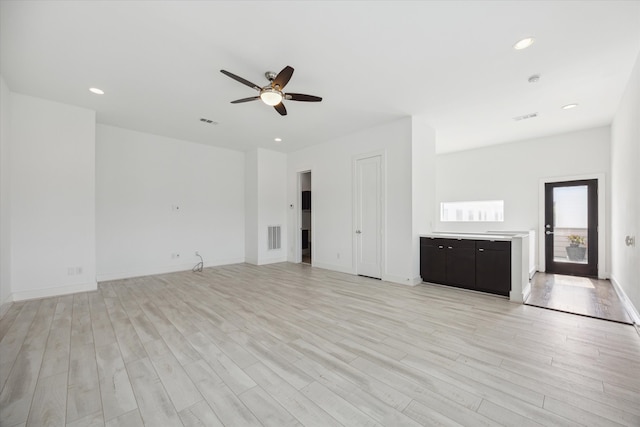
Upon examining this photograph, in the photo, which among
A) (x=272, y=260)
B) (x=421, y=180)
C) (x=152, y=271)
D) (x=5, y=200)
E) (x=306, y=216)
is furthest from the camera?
(x=306, y=216)

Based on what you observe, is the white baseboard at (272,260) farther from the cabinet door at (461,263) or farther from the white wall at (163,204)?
the cabinet door at (461,263)

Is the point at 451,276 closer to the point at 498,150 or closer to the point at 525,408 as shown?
the point at 525,408

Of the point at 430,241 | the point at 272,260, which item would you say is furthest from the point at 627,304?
the point at 272,260

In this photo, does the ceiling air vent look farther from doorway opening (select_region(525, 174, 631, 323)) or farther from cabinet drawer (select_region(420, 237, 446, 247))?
cabinet drawer (select_region(420, 237, 446, 247))

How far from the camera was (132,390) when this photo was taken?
5.99ft

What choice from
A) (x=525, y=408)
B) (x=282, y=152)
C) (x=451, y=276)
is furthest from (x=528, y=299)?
(x=282, y=152)

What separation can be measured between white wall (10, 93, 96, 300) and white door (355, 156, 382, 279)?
4768mm

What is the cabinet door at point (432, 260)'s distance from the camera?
4559 mm

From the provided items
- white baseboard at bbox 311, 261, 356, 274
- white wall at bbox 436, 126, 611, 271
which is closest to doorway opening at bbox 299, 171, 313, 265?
white baseboard at bbox 311, 261, 356, 274

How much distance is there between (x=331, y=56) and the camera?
2895 mm

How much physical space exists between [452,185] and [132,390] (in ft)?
25.1

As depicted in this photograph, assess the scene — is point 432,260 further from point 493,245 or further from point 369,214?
point 369,214

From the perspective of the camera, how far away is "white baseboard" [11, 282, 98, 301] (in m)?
3.80

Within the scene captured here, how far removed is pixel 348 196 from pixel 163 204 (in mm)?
4087
